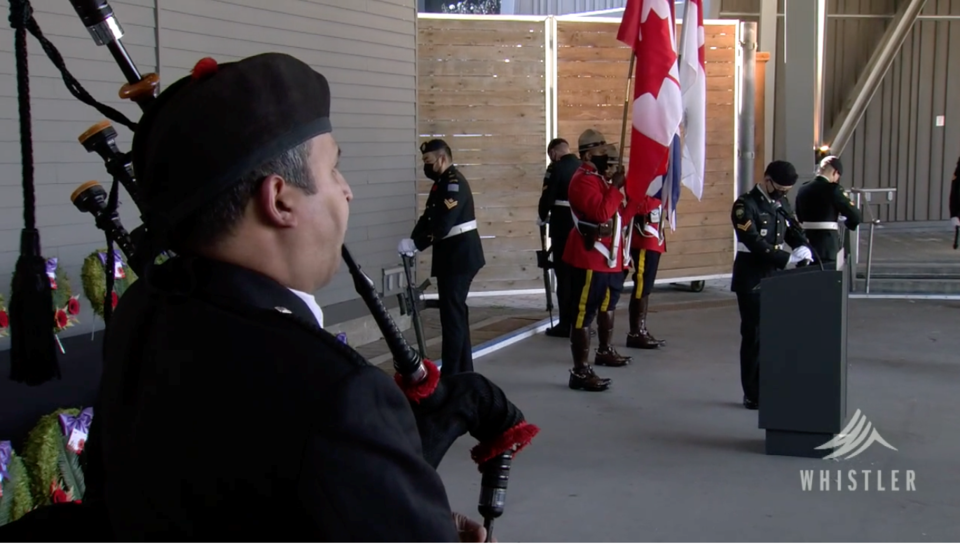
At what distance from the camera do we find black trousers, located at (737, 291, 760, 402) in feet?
20.2

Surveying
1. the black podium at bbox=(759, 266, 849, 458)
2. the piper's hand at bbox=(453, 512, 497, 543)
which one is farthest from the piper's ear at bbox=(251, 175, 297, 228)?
the black podium at bbox=(759, 266, 849, 458)

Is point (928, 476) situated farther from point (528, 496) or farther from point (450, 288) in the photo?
point (450, 288)

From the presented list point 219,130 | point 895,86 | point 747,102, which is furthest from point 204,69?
point 895,86

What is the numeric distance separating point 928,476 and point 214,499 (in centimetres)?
469

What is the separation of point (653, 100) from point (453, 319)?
80.1 inches

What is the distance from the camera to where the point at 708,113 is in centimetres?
1098

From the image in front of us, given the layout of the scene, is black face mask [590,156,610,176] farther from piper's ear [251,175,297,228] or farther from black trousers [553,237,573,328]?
piper's ear [251,175,297,228]

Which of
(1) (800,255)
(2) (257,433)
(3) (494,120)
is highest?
(3) (494,120)

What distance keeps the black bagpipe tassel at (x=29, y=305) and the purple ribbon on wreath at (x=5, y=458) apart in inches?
36.6

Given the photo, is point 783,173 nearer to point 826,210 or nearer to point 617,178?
point 617,178

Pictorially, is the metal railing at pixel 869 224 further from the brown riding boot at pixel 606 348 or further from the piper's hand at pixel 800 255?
the piper's hand at pixel 800 255

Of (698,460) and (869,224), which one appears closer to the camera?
(698,460)

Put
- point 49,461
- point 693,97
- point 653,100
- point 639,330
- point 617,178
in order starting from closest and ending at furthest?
point 49,461, point 653,100, point 617,178, point 693,97, point 639,330

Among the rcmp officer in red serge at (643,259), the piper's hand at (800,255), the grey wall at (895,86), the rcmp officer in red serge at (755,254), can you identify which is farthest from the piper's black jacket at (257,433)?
the grey wall at (895,86)
